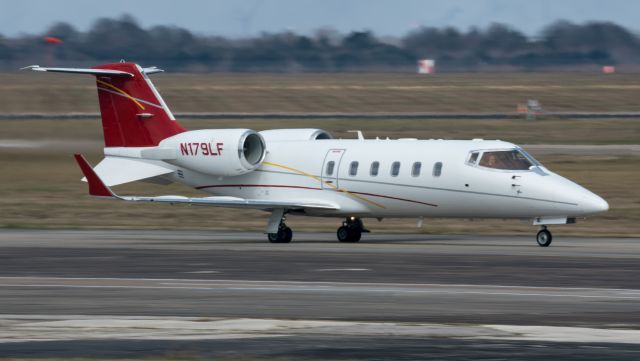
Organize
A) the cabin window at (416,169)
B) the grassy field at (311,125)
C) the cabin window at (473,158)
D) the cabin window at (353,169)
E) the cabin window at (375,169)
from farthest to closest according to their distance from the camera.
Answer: the grassy field at (311,125)
the cabin window at (353,169)
the cabin window at (375,169)
the cabin window at (416,169)
the cabin window at (473,158)

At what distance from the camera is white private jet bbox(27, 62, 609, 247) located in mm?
30906

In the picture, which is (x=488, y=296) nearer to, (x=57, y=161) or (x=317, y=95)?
(x=57, y=161)

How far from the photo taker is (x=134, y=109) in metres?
35.6

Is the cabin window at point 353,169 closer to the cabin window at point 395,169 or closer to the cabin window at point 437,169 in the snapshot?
the cabin window at point 395,169

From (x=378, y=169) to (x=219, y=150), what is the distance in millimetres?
4458

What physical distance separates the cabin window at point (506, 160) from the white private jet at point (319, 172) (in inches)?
1.0

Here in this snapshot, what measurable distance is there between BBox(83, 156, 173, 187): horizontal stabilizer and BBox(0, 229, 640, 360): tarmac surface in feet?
8.93

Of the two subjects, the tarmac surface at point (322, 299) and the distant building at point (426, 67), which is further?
the distant building at point (426, 67)

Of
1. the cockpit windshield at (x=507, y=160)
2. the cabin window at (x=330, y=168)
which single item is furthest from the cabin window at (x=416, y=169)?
the cabin window at (x=330, y=168)

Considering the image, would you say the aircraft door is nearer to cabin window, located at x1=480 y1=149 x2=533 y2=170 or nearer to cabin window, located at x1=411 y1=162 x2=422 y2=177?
cabin window, located at x1=411 y1=162 x2=422 y2=177

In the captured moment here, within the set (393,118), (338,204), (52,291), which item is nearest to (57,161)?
(338,204)

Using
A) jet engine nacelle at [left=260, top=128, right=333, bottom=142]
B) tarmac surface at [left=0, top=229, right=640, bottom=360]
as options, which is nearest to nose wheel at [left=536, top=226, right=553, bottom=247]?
tarmac surface at [left=0, top=229, right=640, bottom=360]

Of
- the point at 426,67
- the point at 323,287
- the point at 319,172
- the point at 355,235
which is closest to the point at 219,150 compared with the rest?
the point at 319,172

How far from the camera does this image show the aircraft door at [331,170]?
1318 inches
